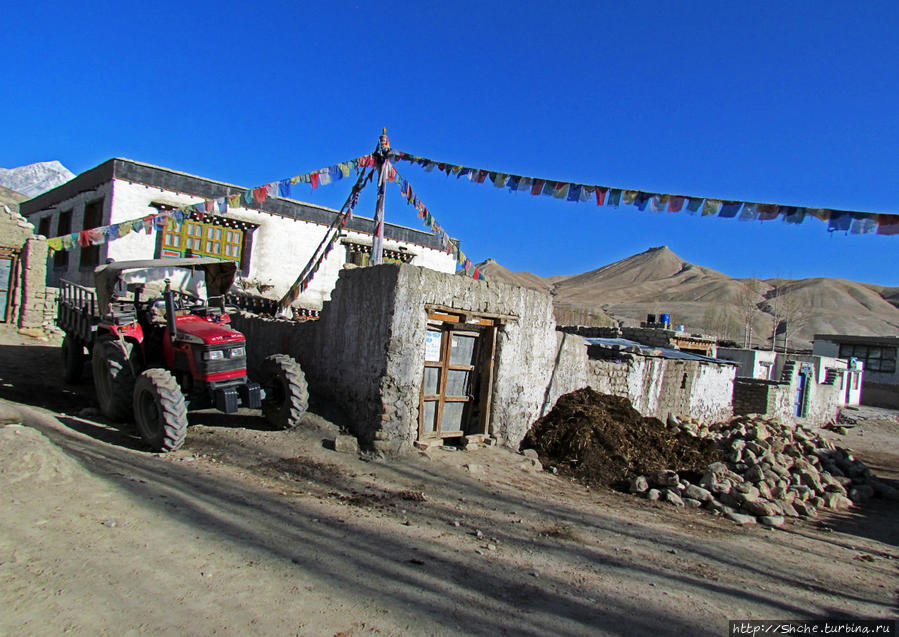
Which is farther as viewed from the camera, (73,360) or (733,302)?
(733,302)

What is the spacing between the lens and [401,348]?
771 cm

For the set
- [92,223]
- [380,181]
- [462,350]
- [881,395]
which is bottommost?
[881,395]

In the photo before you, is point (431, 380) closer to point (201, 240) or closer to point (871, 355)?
point (201, 240)

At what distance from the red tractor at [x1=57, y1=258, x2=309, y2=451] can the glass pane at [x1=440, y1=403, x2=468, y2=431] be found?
6.91 ft

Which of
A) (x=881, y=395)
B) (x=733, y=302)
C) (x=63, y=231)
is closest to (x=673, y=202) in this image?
(x=63, y=231)

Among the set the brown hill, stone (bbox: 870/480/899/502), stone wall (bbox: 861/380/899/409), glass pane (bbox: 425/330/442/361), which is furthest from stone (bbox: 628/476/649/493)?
stone wall (bbox: 861/380/899/409)

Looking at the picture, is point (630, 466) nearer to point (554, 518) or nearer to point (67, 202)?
point (554, 518)

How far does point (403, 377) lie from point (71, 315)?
629 cm

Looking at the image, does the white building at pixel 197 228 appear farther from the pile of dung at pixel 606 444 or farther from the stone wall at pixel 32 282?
the pile of dung at pixel 606 444

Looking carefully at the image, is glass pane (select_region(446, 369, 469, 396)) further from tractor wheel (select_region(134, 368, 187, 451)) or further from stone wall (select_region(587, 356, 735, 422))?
tractor wheel (select_region(134, 368, 187, 451))

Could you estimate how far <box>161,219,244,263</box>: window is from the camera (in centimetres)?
1628

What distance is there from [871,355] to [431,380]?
36.8 m

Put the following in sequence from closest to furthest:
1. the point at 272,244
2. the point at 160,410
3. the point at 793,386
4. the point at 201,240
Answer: the point at 160,410, the point at 201,240, the point at 272,244, the point at 793,386

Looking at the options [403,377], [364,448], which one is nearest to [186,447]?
[364,448]
